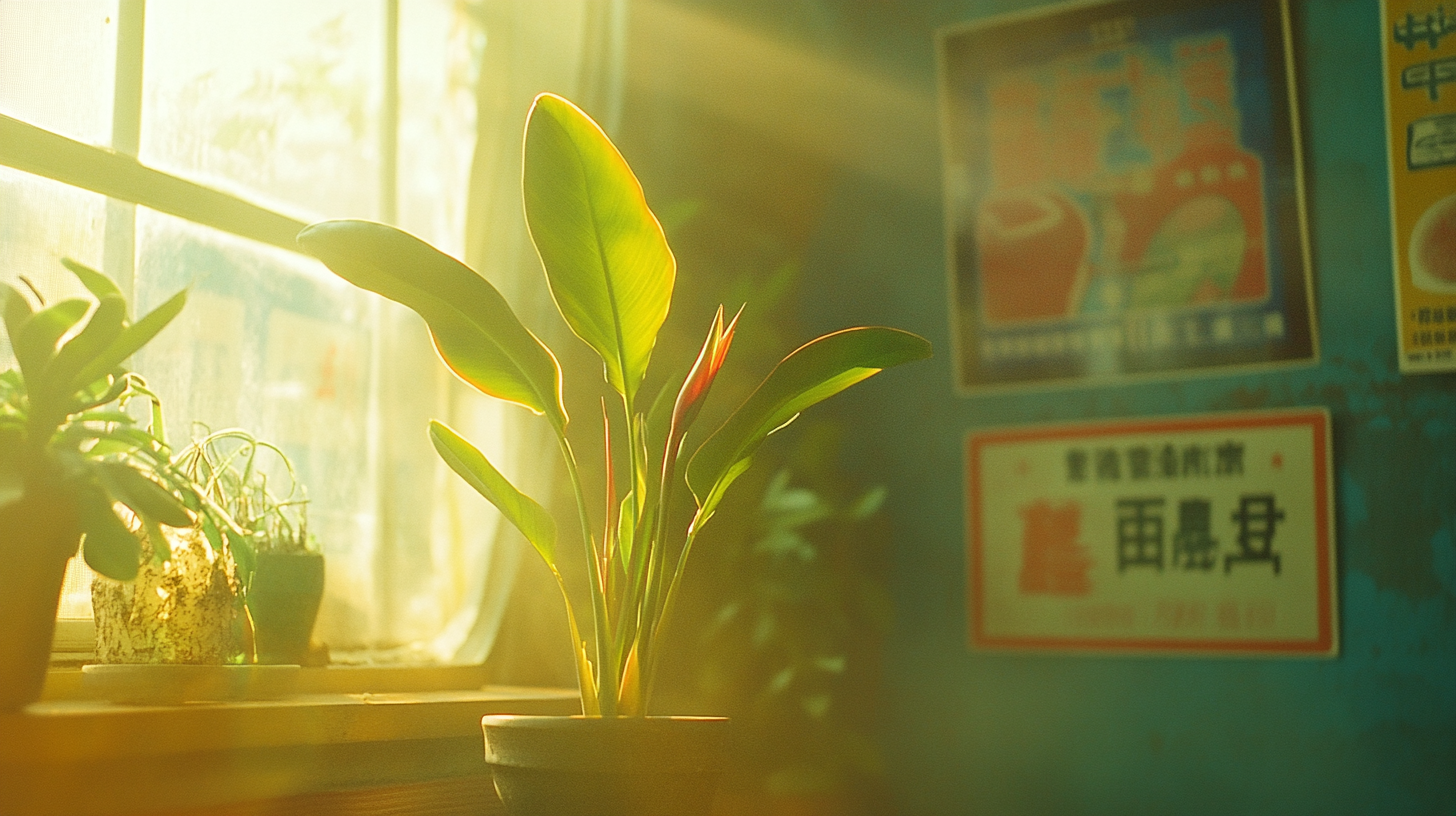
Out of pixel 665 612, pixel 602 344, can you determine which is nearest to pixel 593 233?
pixel 602 344

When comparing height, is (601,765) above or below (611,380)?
below

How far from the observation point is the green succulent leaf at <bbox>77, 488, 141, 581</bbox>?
36.3 inches

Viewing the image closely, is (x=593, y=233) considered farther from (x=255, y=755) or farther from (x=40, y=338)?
(x=255, y=755)

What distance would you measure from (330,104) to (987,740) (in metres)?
1.56

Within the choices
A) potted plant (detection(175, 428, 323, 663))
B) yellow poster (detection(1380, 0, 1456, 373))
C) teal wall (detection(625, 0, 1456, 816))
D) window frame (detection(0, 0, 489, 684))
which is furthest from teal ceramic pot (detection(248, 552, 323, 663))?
yellow poster (detection(1380, 0, 1456, 373))

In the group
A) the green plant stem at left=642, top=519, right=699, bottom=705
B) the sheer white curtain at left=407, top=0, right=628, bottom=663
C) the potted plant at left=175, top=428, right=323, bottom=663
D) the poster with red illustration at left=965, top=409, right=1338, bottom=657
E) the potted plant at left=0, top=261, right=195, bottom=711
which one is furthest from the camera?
the poster with red illustration at left=965, top=409, right=1338, bottom=657

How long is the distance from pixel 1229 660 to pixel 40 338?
1.81m

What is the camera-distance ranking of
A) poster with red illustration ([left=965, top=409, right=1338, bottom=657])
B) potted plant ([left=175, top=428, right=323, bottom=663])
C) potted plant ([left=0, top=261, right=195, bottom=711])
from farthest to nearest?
poster with red illustration ([left=965, top=409, right=1338, bottom=657]) → potted plant ([left=175, top=428, right=323, bottom=663]) → potted plant ([left=0, top=261, right=195, bottom=711])

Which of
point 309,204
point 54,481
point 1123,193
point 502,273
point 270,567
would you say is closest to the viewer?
point 54,481

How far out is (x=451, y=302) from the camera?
107 cm

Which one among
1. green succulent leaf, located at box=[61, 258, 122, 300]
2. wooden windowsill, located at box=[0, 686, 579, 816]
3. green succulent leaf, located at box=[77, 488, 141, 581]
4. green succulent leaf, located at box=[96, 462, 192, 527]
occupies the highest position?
green succulent leaf, located at box=[61, 258, 122, 300]

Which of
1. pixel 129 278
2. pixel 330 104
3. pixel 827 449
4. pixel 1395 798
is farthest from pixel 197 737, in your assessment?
pixel 1395 798

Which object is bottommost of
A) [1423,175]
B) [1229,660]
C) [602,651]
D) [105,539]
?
[1229,660]

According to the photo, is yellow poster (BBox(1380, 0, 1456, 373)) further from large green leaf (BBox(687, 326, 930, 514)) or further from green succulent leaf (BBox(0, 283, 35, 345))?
green succulent leaf (BBox(0, 283, 35, 345))
